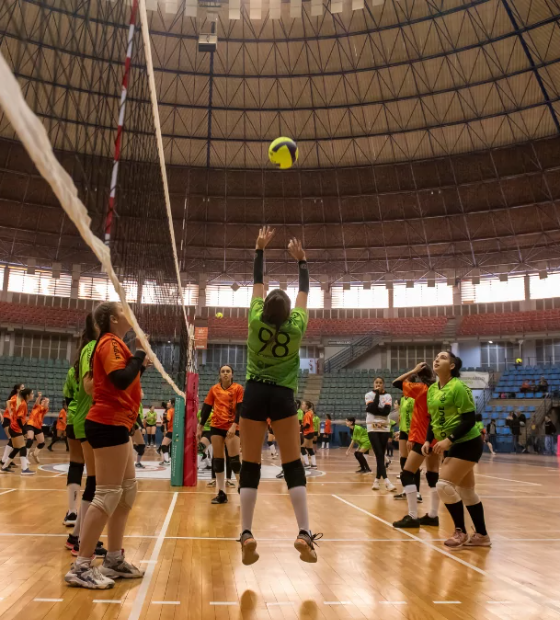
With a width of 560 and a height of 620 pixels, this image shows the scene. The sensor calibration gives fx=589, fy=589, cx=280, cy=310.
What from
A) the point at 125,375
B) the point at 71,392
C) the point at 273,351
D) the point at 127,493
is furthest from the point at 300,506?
the point at 71,392

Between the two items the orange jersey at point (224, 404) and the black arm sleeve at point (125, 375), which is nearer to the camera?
the black arm sleeve at point (125, 375)

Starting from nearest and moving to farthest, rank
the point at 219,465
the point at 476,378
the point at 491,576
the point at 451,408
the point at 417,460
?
the point at 491,576 → the point at 451,408 → the point at 417,460 → the point at 219,465 → the point at 476,378

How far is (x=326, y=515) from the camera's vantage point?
741cm

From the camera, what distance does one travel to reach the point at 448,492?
561cm

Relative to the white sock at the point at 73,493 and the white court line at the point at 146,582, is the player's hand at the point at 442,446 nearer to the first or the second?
the white court line at the point at 146,582

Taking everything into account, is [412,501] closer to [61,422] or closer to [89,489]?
[89,489]

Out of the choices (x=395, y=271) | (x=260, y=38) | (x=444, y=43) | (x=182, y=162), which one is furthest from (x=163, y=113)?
(x=395, y=271)

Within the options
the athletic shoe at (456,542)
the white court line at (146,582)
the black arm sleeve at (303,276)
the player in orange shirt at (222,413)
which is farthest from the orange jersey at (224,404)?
the black arm sleeve at (303,276)

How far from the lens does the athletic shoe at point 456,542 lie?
549cm

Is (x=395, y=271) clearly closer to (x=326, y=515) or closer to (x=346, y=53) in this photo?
(x=346, y=53)

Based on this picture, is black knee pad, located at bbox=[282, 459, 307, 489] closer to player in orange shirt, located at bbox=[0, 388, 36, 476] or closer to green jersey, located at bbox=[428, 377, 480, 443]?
green jersey, located at bbox=[428, 377, 480, 443]

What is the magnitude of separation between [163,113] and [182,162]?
318cm

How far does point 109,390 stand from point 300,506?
5.05ft

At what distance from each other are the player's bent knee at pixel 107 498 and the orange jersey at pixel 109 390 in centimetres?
41
